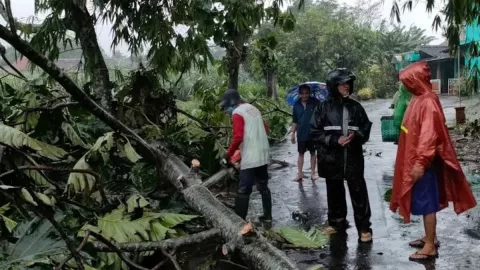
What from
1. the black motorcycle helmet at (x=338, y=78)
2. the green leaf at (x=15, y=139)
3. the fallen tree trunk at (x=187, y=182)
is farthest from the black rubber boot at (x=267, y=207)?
the green leaf at (x=15, y=139)

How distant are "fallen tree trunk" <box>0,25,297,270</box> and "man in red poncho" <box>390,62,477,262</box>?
5.16 feet

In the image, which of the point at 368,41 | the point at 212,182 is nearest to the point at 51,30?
the point at 212,182

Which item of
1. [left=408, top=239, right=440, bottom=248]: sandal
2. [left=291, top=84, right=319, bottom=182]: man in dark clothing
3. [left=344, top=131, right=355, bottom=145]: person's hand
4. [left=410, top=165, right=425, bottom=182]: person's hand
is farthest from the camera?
[left=291, top=84, right=319, bottom=182]: man in dark clothing

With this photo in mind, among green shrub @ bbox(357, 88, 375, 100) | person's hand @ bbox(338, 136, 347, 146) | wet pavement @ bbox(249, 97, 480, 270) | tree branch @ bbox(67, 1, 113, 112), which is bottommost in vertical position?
green shrub @ bbox(357, 88, 375, 100)

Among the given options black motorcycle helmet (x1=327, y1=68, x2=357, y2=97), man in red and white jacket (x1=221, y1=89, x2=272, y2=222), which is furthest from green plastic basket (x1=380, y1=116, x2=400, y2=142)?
black motorcycle helmet (x1=327, y1=68, x2=357, y2=97)

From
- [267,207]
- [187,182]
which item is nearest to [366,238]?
[267,207]

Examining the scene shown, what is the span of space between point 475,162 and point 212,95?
5071mm

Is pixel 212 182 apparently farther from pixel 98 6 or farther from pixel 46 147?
pixel 98 6

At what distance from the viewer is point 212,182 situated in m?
5.51

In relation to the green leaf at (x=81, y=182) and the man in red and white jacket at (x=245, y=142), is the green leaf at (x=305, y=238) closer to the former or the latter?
the man in red and white jacket at (x=245, y=142)

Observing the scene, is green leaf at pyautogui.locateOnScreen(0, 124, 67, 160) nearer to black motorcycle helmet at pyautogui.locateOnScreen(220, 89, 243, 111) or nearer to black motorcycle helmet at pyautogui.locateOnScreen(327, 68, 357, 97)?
black motorcycle helmet at pyautogui.locateOnScreen(220, 89, 243, 111)

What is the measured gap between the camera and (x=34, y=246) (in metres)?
3.07

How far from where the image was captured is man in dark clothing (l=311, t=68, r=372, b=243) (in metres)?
5.33

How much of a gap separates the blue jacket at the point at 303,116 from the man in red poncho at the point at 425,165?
3.32m
